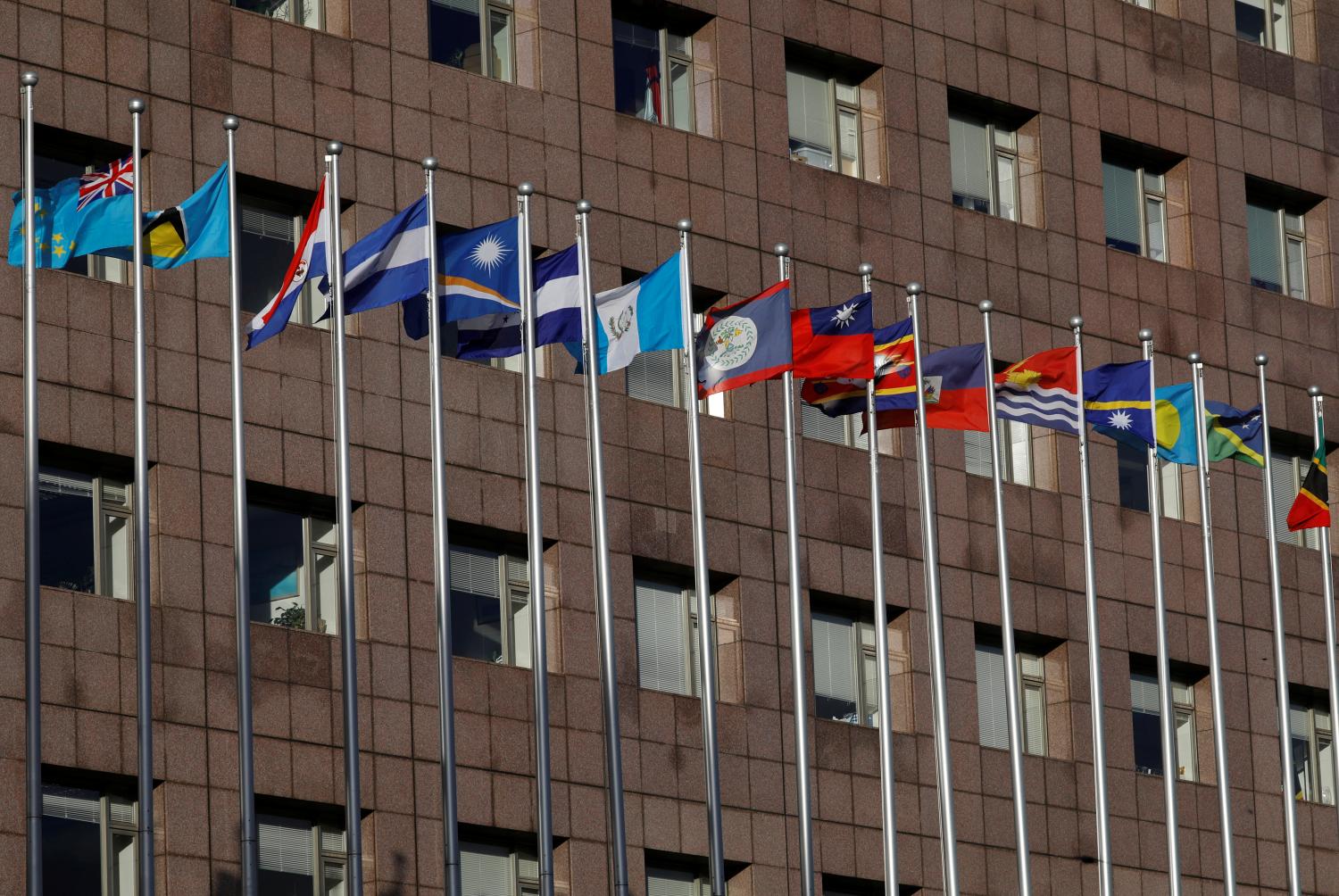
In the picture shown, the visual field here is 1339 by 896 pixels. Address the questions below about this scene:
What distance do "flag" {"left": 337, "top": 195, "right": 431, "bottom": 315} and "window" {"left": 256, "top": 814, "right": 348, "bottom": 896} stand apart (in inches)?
286

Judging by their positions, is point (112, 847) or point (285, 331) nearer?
point (112, 847)

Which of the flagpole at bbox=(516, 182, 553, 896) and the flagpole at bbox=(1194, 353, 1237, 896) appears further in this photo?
the flagpole at bbox=(1194, 353, 1237, 896)

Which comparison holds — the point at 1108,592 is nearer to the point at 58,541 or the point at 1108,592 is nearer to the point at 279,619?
the point at 279,619

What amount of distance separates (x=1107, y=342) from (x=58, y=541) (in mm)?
18759

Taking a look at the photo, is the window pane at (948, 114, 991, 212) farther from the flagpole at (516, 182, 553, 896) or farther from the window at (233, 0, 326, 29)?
the flagpole at (516, 182, 553, 896)

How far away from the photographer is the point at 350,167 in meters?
40.7

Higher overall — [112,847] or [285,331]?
[285,331]

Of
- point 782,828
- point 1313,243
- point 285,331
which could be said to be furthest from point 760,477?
point 1313,243

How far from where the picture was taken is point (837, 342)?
36.8 metres

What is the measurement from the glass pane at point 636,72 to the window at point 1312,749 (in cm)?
1466

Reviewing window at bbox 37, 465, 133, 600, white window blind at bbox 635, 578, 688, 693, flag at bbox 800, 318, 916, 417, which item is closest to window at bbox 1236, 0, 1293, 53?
white window blind at bbox 635, 578, 688, 693

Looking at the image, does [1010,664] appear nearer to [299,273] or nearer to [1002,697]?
[1002,697]

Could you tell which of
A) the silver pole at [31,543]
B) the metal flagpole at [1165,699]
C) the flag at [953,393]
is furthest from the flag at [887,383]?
the silver pole at [31,543]

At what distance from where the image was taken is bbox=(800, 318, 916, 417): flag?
38094 millimetres
